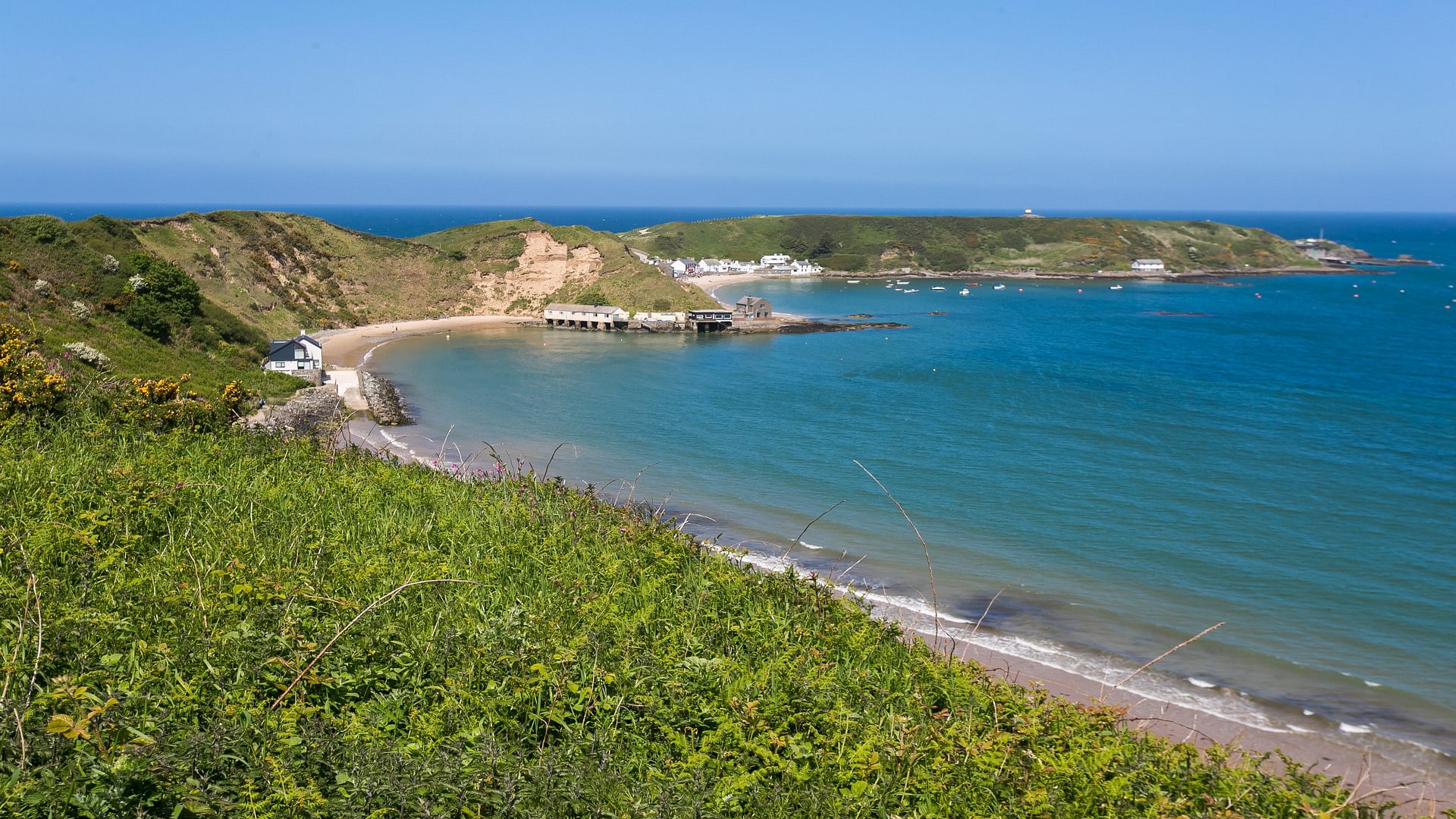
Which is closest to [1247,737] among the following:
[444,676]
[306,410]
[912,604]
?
[912,604]

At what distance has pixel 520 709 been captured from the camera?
5258mm

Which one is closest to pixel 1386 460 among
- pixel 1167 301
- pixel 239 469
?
pixel 239 469

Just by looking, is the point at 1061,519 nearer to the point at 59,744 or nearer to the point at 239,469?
the point at 239,469

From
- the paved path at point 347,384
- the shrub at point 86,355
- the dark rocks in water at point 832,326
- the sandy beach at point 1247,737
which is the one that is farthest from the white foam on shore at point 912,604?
the dark rocks in water at point 832,326

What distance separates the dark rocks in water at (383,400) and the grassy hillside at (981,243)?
293 feet

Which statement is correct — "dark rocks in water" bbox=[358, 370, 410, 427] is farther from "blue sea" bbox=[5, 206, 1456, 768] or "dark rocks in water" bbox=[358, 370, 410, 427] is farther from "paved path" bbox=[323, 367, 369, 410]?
"blue sea" bbox=[5, 206, 1456, 768]

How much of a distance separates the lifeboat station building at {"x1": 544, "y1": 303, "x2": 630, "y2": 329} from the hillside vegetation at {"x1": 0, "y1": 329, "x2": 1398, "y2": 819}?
60.3m

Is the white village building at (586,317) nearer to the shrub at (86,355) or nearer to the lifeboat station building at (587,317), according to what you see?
the lifeboat station building at (587,317)

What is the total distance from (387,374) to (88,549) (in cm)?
4138

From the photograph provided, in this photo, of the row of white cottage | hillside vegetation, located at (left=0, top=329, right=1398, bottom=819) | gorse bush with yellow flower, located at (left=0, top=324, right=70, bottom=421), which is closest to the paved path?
gorse bush with yellow flower, located at (left=0, top=324, right=70, bottom=421)

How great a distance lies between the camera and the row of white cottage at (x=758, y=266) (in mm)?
116500

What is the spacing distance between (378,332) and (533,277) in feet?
62.4

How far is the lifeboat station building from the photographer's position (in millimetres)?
68625

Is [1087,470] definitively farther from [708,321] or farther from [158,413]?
[708,321]
